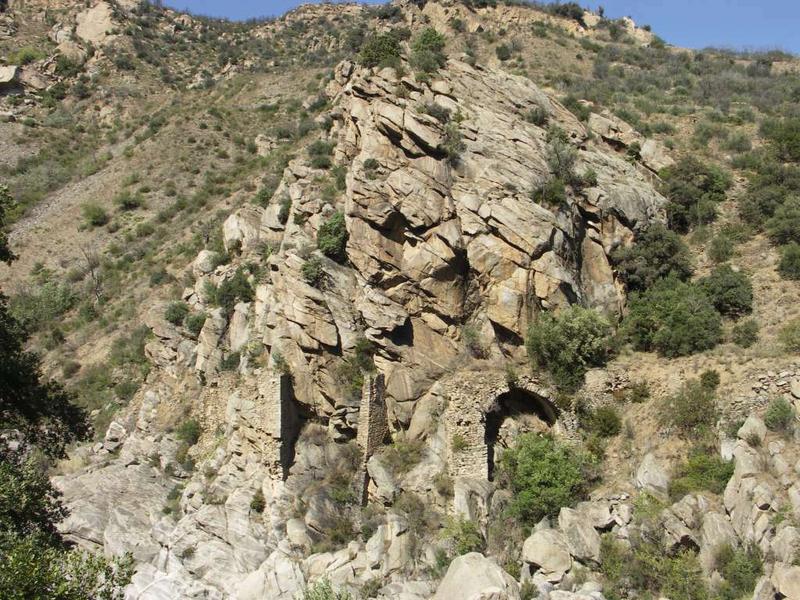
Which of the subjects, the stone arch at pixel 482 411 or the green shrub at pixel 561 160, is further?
the green shrub at pixel 561 160

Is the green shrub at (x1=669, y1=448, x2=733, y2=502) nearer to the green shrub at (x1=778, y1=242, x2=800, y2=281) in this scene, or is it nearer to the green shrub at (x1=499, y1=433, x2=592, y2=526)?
the green shrub at (x1=499, y1=433, x2=592, y2=526)

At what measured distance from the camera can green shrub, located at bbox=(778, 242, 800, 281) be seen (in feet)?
84.1

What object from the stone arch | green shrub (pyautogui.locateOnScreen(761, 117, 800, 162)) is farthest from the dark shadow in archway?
green shrub (pyautogui.locateOnScreen(761, 117, 800, 162))

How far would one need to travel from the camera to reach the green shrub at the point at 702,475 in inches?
710

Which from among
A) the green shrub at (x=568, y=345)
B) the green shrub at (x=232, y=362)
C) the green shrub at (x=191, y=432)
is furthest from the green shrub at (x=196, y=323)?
the green shrub at (x=568, y=345)

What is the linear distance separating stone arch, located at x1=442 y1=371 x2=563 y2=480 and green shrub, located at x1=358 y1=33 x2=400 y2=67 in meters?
14.6

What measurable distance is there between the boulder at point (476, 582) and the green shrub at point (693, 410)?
23.6ft

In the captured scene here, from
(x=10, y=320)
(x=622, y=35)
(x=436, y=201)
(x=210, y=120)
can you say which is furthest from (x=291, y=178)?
(x=622, y=35)

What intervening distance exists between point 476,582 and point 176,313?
18.7 meters

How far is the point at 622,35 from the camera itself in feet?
213

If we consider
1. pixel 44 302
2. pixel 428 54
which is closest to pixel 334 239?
pixel 428 54

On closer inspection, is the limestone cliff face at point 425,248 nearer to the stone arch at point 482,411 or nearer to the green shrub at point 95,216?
the stone arch at point 482,411

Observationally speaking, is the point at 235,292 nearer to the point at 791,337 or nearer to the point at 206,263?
the point at 206,263

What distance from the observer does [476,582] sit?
54.0 ft
